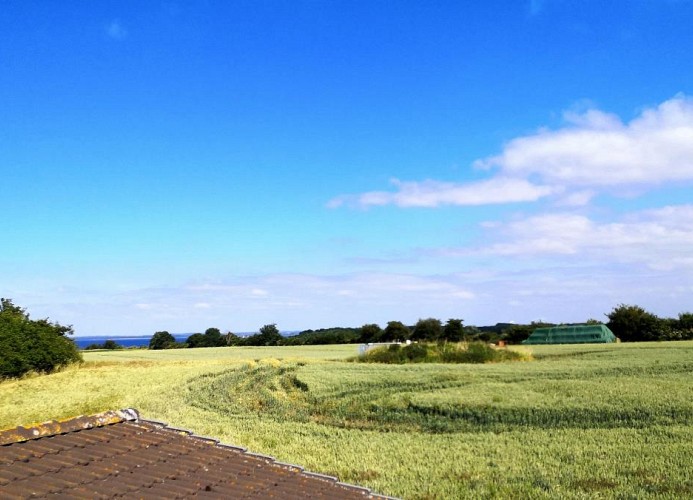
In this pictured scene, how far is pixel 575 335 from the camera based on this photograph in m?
57.7

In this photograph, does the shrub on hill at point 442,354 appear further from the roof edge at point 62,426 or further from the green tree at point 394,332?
the roof edge at point 62,426

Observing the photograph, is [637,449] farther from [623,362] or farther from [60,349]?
[60,349]

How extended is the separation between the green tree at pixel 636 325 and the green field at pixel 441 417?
2962 cm

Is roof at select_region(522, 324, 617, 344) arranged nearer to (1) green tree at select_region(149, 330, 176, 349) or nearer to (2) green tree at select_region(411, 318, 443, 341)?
(2) green tree at select_region(411, 318, 443, 341)

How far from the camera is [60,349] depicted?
111 feet

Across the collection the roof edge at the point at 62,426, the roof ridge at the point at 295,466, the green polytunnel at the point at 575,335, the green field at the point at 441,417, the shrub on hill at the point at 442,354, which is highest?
the green polytunnel at the point at 575,335

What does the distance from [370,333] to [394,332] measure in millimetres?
3503

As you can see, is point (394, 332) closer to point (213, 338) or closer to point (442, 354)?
point (213, 338)

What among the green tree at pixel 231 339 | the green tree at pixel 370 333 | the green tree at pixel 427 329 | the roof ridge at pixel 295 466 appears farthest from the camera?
the green tree at pixel 231 339

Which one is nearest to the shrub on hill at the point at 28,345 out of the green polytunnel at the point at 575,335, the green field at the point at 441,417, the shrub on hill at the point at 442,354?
the green field at the point at 441,417

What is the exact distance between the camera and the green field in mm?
10594

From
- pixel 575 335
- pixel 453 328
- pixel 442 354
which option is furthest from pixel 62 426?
pixel 453 328

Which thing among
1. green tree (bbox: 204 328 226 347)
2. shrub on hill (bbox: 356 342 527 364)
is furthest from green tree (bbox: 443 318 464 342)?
green tree (bbox: 204 328 226 347)

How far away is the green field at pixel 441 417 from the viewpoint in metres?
10.6
